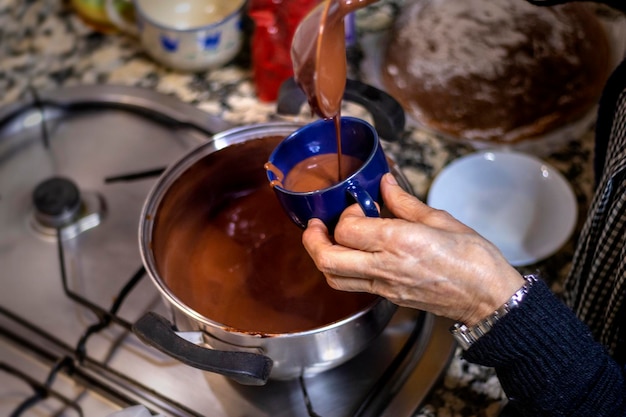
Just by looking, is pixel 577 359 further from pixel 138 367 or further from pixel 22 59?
pixel 22 59

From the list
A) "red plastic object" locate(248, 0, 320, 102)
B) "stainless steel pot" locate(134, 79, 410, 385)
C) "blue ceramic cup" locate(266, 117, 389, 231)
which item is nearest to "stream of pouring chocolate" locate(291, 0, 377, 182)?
"blue ceramic cup" locate(266, 117, 389, 231)

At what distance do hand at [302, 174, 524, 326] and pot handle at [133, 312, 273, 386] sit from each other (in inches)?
4.3

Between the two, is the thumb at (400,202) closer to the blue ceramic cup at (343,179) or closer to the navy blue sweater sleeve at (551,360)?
the blue ceramic cup at (343,179)

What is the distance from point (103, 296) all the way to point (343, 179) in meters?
0.40

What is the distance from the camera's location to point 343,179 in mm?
712

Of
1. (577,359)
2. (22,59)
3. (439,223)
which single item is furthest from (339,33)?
(22,59)

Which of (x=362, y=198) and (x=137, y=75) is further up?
(x=362, y=198)


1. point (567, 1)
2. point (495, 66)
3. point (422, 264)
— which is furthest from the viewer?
point (495, 66)

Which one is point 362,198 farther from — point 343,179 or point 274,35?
point 274,35

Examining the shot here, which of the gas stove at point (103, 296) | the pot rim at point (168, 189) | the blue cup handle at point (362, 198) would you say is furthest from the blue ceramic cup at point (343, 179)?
the gas stove at point (103, 296)

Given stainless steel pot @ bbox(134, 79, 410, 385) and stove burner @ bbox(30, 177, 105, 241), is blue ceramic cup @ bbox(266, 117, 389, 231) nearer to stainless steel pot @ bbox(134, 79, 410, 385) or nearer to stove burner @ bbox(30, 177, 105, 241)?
stainless steel pot @ bbox(134, 79, 410, 385)

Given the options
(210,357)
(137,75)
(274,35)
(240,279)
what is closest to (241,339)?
(210,357)

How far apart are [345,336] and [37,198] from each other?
0.53 m

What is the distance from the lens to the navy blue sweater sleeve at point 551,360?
0.63 m
